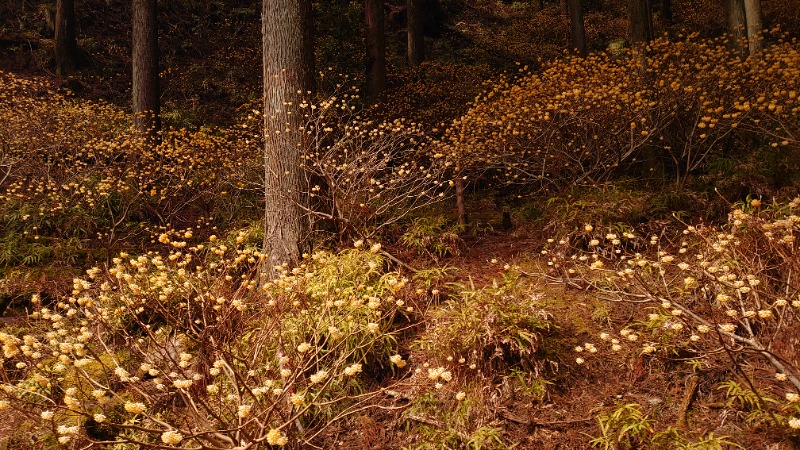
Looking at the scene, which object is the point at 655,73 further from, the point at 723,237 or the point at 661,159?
the point at 723,237

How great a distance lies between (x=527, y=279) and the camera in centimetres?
443

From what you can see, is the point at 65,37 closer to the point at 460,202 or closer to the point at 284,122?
the point at 284,122

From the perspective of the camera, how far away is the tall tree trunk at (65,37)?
11391mm

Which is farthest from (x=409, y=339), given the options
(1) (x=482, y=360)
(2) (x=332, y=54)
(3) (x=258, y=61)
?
(3) (x=258, y=61)

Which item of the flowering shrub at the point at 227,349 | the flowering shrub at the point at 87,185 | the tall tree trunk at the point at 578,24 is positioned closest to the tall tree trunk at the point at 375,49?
the flowering shrub at the point at 87,185

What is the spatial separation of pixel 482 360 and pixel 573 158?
11.0 feet

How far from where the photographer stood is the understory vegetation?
262 centimetres

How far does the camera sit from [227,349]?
2973 mm

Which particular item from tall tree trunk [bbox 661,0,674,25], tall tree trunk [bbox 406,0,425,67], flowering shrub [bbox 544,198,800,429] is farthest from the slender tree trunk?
tall tree trunk [bbox 661,0,674,25]

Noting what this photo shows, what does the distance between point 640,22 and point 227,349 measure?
6.43 metres

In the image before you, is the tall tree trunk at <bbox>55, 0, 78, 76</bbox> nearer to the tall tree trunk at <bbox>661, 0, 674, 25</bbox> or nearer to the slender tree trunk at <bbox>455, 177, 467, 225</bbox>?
the slender tree trunk at <bbox>455, 177, 467, 225</bbox>

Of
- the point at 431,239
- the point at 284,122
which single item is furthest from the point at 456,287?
the point at 284,122

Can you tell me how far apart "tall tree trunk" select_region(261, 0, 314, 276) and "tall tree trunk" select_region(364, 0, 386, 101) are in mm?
5180

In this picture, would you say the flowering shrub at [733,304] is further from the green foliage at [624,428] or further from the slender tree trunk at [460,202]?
the slender tree trunk at [460,202]
